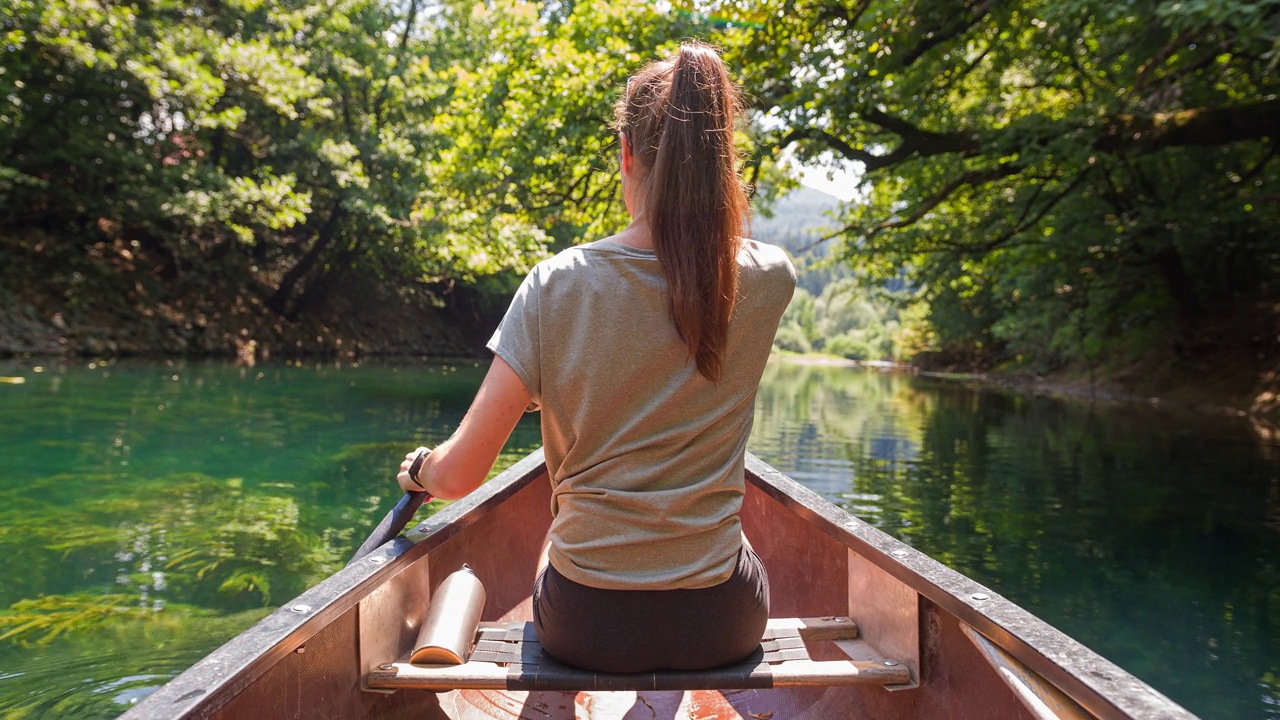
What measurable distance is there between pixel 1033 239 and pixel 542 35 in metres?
7.56

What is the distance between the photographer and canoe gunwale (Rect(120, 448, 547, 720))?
49.1 inches

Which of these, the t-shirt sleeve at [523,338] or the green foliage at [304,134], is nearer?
the t-shirt sleeve at [523,338]

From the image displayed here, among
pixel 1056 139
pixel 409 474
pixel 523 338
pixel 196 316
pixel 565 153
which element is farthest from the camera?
pixel 196 316

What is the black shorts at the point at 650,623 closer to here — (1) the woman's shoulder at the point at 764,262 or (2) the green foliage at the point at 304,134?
(1) the woman's shoulder at the point at 764,262

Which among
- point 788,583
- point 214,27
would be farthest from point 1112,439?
point 214,27

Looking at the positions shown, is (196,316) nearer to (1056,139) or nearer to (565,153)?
(565,153)

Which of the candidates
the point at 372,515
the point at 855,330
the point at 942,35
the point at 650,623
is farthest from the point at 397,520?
the point at 855,330

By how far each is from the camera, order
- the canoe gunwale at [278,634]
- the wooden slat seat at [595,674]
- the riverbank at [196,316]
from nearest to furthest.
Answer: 1. the canoe gunwale at [278,634]
2. the wooden slat seat at [595,674]
3. the riverbank at [196,316]

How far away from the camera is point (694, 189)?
5.01ft

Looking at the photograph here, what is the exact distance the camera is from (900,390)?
902 inches

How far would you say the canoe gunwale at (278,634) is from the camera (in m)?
1.25

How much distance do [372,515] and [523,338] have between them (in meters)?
5.24

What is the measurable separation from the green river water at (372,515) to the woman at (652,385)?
2415mm

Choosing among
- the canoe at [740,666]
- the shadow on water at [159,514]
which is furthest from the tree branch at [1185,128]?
the canoe at [740,666]
